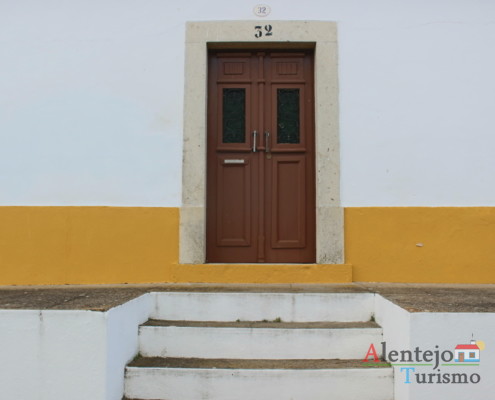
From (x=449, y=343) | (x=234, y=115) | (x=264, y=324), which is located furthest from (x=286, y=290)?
(x=234, y=115)

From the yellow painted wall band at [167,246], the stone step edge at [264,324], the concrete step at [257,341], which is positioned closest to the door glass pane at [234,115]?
the yellow painted wall band at [167,246]

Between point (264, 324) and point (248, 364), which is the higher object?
point (264, 324)

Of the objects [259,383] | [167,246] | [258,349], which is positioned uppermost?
[167,246]

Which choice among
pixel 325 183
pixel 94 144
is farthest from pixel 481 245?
pixel 94 144

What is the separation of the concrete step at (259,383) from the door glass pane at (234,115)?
100 inches

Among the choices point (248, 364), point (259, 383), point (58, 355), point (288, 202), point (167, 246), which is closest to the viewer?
point (58, 355)

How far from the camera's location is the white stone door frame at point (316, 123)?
14.7 feet

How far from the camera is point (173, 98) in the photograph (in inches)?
182

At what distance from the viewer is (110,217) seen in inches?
178

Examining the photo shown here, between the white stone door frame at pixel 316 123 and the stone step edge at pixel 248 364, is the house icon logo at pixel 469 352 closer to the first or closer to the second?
the stone step edge at pixel 248 364

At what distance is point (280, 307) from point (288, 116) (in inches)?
83.0

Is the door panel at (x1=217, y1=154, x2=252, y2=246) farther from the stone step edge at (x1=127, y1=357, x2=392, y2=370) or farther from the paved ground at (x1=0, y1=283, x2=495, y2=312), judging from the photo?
the stone step edge at (x1=127, y1=357, x2=392, y2=370)

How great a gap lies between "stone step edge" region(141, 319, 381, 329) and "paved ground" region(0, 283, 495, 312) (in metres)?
0.25

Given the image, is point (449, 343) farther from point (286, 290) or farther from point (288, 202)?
point (288, 202)
